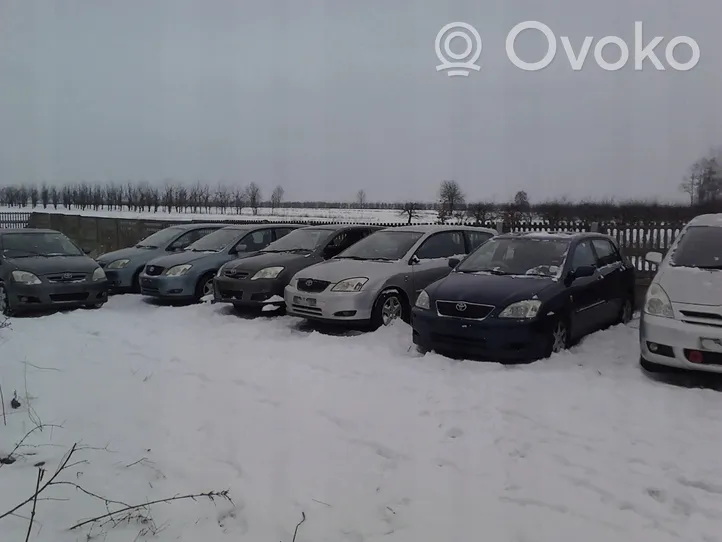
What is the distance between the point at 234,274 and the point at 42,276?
3.02 meters

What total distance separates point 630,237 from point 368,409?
9301 mm

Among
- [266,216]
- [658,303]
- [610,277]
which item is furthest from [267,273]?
[266,216]

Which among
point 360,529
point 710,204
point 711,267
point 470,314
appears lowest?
point 360,529

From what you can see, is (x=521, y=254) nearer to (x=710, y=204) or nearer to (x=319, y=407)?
(x=319, y=407)

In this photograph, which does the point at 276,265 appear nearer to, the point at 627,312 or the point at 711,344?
the point at 627,312

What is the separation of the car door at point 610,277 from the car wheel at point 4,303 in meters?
8.66

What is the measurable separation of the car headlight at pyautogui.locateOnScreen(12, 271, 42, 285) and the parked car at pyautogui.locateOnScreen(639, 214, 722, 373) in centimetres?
850

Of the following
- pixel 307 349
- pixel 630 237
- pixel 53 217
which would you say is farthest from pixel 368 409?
pixel 53 217

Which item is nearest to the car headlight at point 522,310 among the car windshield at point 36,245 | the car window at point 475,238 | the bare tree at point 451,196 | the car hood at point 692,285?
the car hood at point 692,285

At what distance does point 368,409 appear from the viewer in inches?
186

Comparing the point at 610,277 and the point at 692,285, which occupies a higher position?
the point at 692,285

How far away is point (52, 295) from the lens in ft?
29.5

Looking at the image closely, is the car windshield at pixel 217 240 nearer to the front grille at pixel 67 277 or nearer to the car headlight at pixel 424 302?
the front grille at pixel 67 277

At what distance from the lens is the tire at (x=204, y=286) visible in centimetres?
998
